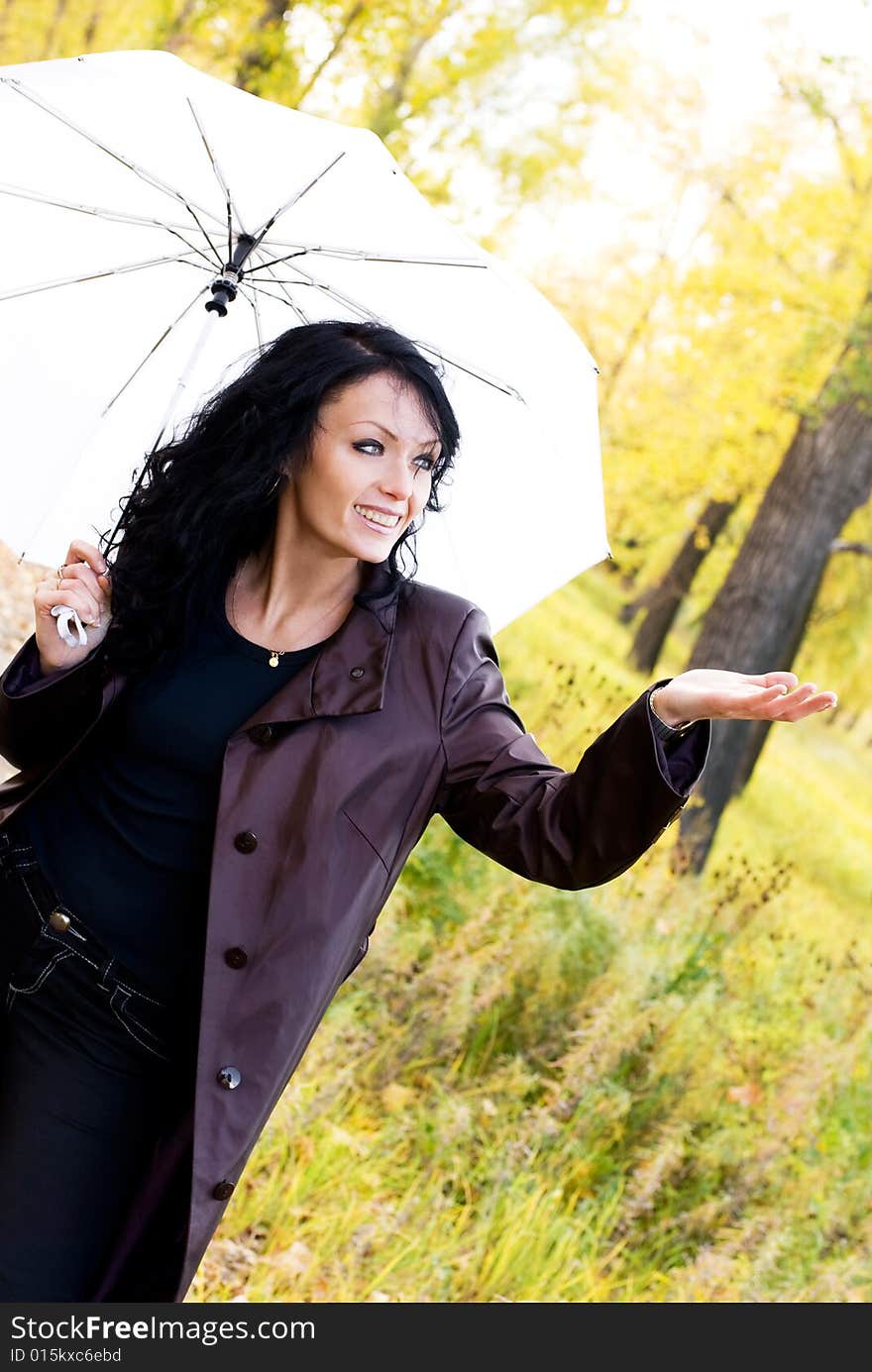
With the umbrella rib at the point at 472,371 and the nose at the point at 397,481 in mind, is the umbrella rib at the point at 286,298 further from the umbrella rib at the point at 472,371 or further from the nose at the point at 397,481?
the nose at the point at 397,481

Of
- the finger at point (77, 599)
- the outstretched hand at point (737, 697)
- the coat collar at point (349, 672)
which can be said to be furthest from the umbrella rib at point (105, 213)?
the outstretched hand at point (737, 697)

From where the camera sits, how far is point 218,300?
3113 millimetres

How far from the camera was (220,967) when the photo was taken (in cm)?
240

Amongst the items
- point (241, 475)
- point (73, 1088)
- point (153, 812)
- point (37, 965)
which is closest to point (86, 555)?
point (241, 475)

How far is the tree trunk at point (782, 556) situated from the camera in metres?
10.7

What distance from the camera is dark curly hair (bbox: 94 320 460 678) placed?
272 cm

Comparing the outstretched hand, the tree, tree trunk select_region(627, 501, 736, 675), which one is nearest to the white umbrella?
the outstretched hand

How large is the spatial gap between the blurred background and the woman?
146 cm

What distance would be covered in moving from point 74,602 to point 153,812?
49 centimetres

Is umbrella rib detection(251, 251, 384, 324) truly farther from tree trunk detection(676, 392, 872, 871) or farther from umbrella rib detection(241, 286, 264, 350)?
tree trunk detection(676, 392, 872, 871)

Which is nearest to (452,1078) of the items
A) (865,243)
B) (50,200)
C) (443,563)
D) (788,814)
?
(443,563)

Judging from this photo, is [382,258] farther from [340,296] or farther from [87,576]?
[87,576]

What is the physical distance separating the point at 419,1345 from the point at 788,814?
17.7 meters

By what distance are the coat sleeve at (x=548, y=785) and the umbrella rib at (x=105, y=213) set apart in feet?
4.04
